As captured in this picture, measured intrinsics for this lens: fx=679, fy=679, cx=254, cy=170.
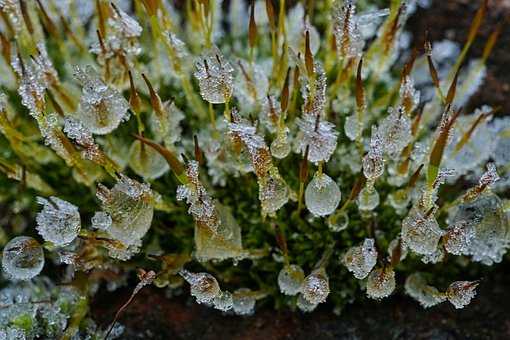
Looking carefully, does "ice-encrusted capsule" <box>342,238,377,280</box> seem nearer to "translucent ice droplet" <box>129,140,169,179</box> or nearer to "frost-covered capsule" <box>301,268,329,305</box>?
"frost-covered capsule" <box>301,268,329,305</box>

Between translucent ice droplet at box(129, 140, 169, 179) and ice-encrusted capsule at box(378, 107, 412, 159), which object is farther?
translucent ice droplet at box(129, 140, 169, 179)

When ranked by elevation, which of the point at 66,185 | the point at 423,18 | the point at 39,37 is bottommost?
the point at 66,185

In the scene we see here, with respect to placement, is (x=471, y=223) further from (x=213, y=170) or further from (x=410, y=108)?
(x=213, y=170)

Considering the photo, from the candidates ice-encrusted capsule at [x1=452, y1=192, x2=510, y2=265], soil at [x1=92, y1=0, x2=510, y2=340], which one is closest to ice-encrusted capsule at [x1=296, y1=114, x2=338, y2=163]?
ice-encrusted capsule at [x1=452, y1=192, x2=510, y2=265]

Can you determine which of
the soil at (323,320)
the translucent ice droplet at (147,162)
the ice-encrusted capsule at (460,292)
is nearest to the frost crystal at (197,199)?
the translucent ice droplet at (147,162)

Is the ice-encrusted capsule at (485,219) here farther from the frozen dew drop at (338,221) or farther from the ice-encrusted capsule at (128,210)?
the ice-encrusted capsule at (128,210)

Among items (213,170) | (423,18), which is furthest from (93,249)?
(423,18)
